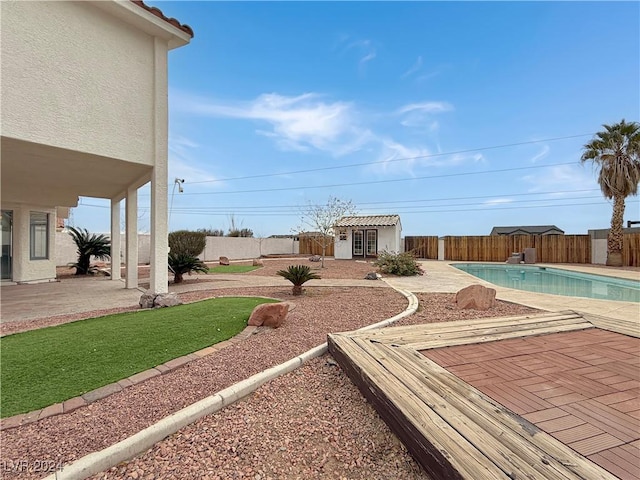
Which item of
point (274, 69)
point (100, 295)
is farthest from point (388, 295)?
point (274, 69)

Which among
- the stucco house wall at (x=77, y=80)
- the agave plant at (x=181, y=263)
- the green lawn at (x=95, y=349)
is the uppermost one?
the stucco house wall at (x=77, y=80)

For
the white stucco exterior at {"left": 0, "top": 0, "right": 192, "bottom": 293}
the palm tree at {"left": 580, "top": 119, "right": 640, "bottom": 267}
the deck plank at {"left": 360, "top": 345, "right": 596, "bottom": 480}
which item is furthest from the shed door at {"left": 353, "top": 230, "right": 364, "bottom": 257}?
the deck plank at {"left": 360, "top": 345, "right": 596, "bottom": 480}

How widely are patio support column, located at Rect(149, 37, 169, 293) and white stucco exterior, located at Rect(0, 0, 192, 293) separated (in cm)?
2

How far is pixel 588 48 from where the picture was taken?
10672mm

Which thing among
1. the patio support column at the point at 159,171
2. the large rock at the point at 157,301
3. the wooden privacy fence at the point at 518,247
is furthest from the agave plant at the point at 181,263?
the wooden privacy fence at the point at 518,247

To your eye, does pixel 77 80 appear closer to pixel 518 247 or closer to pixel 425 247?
pixel 425 247

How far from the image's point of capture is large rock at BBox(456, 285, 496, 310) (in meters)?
6.59

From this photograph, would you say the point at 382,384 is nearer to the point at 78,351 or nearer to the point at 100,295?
the point at 78,351

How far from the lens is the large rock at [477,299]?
6591mm

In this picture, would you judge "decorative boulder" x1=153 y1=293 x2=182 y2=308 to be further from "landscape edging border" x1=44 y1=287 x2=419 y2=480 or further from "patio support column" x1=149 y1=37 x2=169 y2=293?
"landscape edging border" x1=44 y1=287 x2=419 y2=480

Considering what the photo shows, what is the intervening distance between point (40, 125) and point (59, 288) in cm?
647

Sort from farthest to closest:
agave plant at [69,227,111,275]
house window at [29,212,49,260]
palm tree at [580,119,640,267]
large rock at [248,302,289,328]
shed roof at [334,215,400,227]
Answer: shed roof at [334,215,400,227]
palm tree at [580,119,640,267]
agave plant at [69,227,111,275]
house window at [29,212,49,260]
large rock at [248,302,289,328]

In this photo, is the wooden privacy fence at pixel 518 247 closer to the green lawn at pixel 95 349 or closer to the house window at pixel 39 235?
the green lawn at pixel 95 349

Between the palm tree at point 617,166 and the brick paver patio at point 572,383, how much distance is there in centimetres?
1906
